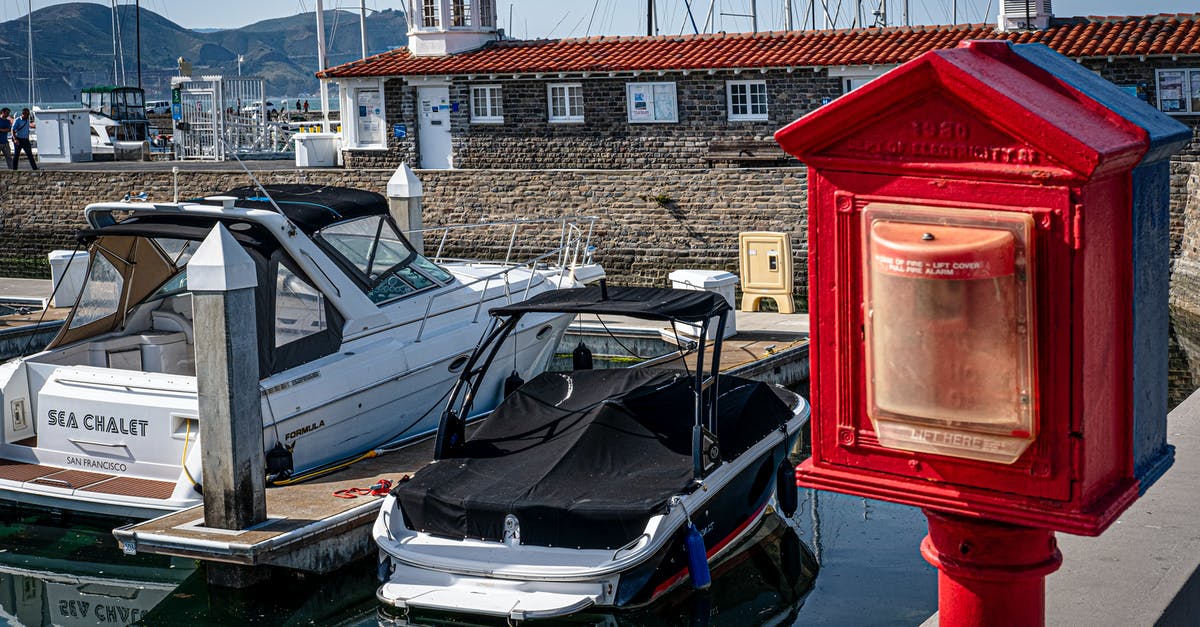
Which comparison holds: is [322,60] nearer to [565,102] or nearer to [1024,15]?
[565,102]

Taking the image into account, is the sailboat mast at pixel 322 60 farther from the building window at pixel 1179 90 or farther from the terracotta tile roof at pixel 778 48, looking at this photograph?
the building window at pixel 1179 90

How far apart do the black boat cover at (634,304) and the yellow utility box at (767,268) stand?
8.05 metres

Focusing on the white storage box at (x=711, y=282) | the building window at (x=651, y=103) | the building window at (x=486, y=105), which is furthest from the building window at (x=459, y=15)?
the white storage box at (x=711, y=282)

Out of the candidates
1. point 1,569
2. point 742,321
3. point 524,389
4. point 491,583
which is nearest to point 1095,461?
point 491,583

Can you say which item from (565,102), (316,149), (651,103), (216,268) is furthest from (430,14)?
(216,268)

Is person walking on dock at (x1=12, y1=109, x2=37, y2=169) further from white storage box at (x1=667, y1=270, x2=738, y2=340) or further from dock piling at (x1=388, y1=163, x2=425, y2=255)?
white storage box at (x1=667, y1=270, x2=738, y2=340)

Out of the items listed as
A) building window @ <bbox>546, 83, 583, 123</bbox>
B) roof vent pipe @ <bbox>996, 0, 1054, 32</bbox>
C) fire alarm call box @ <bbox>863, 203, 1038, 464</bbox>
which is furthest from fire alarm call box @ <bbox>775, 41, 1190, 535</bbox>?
building window @ <bbox>546, 83, 583, 123</bbox>

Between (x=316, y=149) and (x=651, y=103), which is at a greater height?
(x=651, y=103)

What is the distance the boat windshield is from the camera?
1102 centimetres

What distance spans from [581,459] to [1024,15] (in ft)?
67.6

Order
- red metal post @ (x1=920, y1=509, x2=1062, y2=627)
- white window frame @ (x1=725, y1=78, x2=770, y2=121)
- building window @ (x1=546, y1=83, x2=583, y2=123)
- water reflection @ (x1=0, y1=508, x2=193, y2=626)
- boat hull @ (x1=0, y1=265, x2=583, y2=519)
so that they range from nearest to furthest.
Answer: red metal post @ (x1=920, y1=509, x2=1062, y2=627)
water reflection @ (x1=0, y1=508, x2=193, y2=626)
boat hull @ (x1=0, y1=265, x2=583, y2=519)
white window frame @ (x1=725, y1=78, x2=770, y2=121)
building window @ (x1=546, y1=83, x2=583, y2=123)

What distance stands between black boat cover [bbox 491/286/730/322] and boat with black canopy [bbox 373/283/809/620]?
0.05ft

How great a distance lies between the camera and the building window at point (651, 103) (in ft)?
88.3

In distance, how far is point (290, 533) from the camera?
328 inches
